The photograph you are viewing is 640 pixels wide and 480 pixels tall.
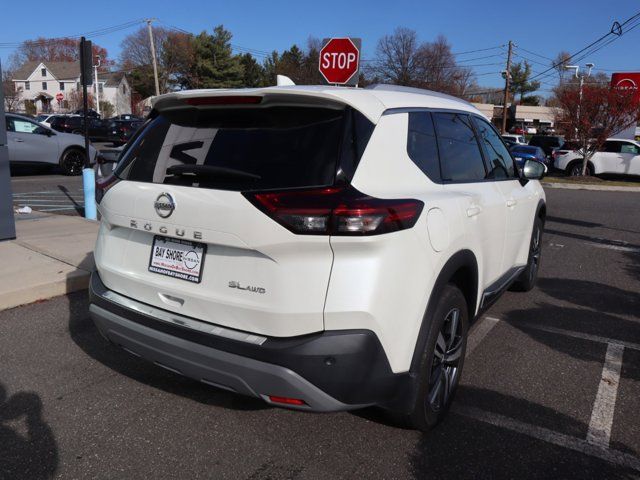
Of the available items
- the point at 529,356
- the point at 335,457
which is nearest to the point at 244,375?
the point at 335,457

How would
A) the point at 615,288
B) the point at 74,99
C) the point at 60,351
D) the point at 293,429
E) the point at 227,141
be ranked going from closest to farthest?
the point at 227,141
the point at 293,429
the point at 60,351
the point at 615,288
the point at 74,99

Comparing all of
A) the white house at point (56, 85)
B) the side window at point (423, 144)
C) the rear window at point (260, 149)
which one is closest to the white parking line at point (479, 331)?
the side window at point (423, 144)

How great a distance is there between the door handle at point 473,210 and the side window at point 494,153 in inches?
28.6

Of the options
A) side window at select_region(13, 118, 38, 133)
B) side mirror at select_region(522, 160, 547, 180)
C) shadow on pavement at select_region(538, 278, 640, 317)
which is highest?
side window at select_region(13, 118, 38, 133)

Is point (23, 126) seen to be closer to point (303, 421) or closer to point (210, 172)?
point (210, 172)

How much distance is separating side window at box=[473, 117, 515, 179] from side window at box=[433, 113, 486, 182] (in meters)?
0.19

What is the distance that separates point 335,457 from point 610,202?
556 inches

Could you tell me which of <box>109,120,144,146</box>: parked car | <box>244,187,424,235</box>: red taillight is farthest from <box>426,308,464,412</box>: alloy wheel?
<box>109,120,144,146</box>: parked car

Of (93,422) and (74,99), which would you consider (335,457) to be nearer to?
(93,422)

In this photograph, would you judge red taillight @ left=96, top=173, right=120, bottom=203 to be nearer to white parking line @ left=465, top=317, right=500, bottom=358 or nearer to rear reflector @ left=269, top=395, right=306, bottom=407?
rear reflector @ left=269, top=395, right=306, bottom=407

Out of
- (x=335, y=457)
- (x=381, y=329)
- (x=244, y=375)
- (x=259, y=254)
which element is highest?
(x=259, y=254)

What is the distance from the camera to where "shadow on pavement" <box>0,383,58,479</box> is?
261 cm

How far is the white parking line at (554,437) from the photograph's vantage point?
2.78m

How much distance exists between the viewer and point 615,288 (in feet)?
19.6
